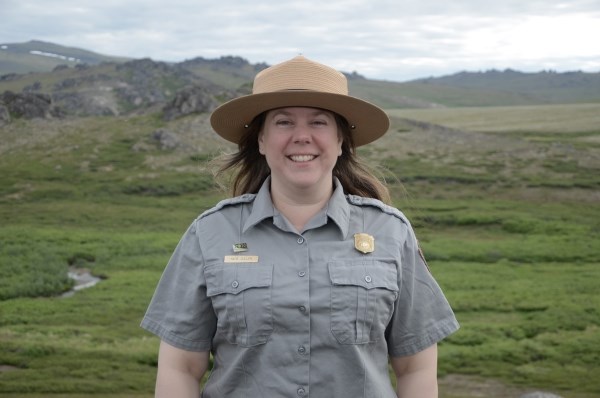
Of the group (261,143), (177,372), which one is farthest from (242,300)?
(261,143)

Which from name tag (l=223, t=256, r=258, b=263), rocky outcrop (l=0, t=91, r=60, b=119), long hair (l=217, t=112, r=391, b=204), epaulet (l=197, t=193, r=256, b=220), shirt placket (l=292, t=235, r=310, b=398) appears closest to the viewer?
shirt placket (l=292, t=235, r=310, b=398)

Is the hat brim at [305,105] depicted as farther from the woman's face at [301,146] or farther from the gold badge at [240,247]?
the gold badge at [240,247]

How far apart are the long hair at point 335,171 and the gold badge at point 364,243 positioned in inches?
24.9

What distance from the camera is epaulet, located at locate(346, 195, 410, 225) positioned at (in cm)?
426

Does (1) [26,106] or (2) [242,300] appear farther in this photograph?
(1) [26,106]

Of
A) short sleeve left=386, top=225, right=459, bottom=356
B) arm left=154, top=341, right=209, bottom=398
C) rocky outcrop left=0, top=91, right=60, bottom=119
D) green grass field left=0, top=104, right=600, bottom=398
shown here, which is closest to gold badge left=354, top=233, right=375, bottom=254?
short sleeve left=386, top=225, right=459, bottom=356

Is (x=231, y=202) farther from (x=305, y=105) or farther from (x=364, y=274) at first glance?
(x=364, y=274)

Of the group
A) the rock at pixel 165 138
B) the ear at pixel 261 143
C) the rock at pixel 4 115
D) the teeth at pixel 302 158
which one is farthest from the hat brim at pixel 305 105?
the rock at pixel 4 115

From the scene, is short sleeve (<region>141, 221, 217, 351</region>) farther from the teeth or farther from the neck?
the teeth

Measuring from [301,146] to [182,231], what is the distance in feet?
109

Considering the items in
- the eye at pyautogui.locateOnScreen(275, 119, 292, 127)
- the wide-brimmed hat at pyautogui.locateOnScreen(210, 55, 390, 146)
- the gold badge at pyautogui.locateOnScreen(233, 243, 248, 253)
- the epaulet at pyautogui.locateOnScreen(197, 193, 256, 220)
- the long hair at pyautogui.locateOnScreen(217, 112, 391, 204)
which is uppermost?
the wide-brimmed hat at pyautogui.locateOnScreen(210, 55, 390, 146)

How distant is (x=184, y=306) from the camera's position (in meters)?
4.04

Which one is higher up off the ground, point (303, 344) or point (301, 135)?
point (301, 135)

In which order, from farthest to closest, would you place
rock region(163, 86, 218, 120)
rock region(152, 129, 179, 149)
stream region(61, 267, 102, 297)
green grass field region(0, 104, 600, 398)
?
rock region(163, 86, 218, 120) → rock region(152, 129, 179, 149) → stream region(61, 267, 102, 297) → green grass field region(0, 104, 600, 398)
